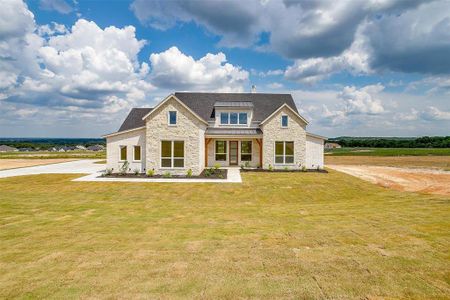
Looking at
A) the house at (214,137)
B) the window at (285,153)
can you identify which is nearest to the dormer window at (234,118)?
the house at (214,137)

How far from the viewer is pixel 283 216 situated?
392 inches

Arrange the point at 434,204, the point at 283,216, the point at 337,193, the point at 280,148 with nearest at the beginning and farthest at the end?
the point at 283,216
the point at 434,204
the point at 337,193
the point at 280,148

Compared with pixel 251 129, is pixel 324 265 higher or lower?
lower

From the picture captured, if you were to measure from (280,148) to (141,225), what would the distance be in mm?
18492

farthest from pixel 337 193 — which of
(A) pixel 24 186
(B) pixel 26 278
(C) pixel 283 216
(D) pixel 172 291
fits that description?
(A) pixel 24 186

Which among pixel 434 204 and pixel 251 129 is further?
pixel 251 129

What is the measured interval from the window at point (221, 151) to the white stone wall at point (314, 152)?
8140 millimetres

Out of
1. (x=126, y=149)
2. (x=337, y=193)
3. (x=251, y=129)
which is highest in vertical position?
(x=251, y=129)

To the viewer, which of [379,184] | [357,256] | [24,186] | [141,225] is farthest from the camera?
[379,184]

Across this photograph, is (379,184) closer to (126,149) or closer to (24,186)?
(126,149)

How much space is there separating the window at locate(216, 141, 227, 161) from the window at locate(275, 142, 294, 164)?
5.16 metres

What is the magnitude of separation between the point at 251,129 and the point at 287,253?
21.0 m

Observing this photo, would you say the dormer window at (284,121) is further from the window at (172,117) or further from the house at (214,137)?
the window at (172,117)

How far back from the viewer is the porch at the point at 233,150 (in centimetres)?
2581
